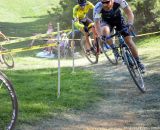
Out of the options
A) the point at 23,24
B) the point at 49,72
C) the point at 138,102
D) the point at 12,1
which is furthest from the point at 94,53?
the point at 12,1

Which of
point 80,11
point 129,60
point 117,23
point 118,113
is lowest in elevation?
point 118,113

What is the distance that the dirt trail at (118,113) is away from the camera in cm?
695

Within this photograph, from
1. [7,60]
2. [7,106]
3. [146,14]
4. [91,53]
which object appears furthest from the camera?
[146,14]

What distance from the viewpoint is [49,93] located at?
372 inches

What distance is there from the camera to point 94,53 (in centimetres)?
1490

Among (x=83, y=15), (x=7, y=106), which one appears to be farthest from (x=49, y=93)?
(x=83, y=15)

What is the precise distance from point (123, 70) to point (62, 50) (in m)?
10.1

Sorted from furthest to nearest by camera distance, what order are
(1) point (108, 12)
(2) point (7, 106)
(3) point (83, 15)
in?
(3) point (83, 15) < (1) point (108, 12) < (2) point (7, 106)

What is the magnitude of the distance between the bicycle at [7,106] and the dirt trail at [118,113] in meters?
0.40

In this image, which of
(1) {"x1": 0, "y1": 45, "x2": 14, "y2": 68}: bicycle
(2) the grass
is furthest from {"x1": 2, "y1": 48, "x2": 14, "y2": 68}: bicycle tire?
(2) the grass

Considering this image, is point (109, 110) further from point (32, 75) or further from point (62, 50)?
point (62, 50)

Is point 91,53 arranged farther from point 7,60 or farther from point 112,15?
point 112,15

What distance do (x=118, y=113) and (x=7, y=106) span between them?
2.01 meters

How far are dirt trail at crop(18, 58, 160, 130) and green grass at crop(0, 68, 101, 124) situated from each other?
10.0 inches
